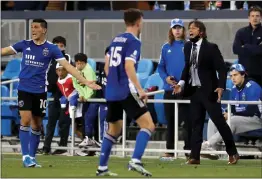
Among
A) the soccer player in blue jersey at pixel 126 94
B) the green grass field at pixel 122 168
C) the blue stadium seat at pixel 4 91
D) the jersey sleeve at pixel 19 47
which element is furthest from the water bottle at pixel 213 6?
the soccer player in blue jersey at pixel 126 94

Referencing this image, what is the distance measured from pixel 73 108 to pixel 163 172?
5623mm

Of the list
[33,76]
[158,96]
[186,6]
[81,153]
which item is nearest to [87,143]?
[81,153]

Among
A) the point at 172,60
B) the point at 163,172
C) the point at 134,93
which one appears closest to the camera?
the point at 134,93

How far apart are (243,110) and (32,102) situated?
4.43 meters

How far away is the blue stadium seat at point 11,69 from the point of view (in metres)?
24.1

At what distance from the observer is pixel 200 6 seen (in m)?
23.8

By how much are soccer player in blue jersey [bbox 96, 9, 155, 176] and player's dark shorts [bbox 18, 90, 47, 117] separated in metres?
2.27

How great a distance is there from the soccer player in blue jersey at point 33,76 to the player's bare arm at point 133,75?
2297 millimetres

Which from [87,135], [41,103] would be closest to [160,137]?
[87,135]

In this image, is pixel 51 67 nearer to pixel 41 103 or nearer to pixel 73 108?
pixel 73 108

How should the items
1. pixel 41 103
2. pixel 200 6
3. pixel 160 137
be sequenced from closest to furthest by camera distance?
pixel 41 103
pixel 160 137
pixel 200 6

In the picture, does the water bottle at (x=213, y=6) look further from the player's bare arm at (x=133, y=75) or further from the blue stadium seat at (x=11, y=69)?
the player's bare arm at (x=133, y=75)

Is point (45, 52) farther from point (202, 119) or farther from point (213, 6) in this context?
point (213, 6)

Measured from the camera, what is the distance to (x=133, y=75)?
13695mm
